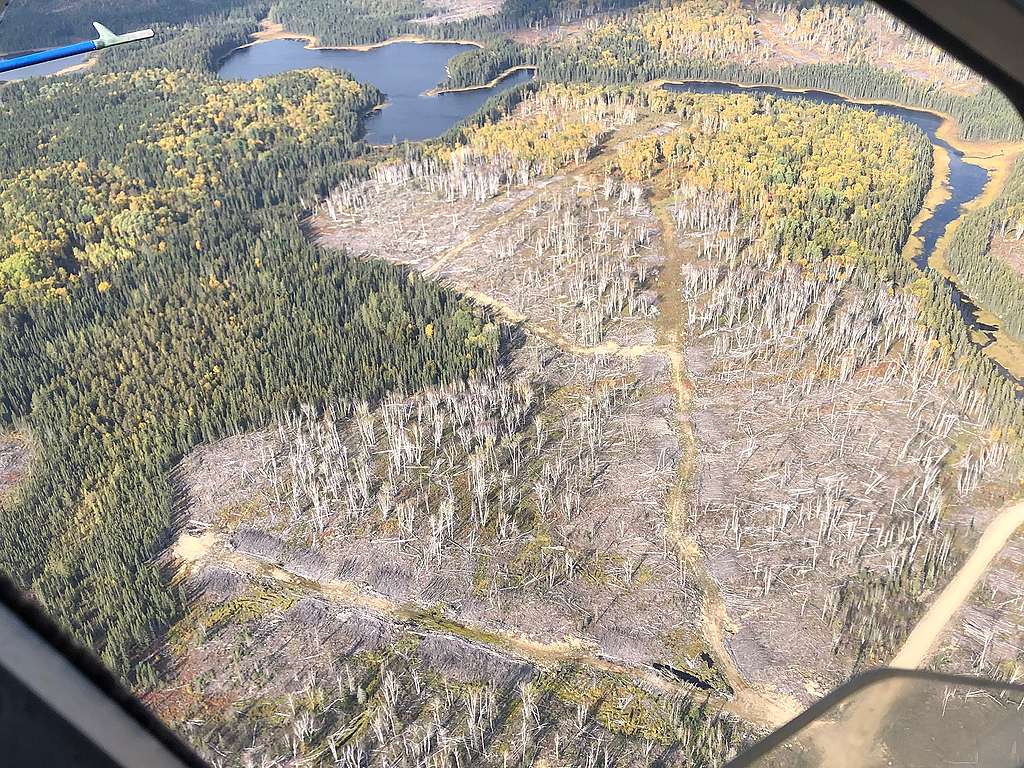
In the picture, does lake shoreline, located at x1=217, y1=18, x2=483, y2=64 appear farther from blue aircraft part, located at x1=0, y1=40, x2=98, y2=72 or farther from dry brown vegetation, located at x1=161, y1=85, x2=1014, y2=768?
blue aircraft part, located at x1=0, y1=40, x2=98, y2=72

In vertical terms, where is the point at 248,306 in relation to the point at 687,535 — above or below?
above

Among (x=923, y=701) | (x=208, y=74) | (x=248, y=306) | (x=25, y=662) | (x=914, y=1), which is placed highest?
(x=914, y=1)

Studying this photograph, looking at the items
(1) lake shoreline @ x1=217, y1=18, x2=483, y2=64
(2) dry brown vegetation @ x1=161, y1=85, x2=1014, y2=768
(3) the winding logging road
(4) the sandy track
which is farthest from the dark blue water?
(1) lake shoreline @ x1=217, y1=18, x2=483, y2=64

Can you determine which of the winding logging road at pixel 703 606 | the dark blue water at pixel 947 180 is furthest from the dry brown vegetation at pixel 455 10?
the winding logging road at pixel 703 606

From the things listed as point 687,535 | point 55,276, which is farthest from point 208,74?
point 687,535

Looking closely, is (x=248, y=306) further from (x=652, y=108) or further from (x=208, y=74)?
(x=208, y=74)

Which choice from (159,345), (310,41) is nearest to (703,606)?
(159,345)

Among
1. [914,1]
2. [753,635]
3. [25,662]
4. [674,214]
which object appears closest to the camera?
[25,662]
